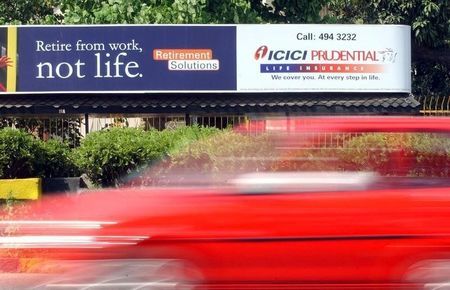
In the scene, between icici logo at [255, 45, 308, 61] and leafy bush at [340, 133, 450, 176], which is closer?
leafy bush at [340, 133, 450, 176]

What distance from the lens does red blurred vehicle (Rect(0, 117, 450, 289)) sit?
539cm

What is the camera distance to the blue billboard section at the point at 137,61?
603 inches

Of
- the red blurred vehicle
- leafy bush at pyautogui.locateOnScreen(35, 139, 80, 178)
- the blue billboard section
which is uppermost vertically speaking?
the blue billboard section

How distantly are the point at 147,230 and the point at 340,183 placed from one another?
4.58 ft

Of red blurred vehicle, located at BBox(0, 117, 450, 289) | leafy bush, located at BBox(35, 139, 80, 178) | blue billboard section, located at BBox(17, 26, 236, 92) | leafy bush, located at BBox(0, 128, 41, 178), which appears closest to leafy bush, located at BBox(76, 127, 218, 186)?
leafy bush, located at BBox(35, 139, 80, 178)

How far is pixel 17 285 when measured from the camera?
8.12 metres

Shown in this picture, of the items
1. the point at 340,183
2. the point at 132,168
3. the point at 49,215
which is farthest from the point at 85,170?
the point at 340,183

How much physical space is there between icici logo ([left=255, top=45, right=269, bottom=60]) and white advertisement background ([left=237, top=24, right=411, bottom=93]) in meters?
0.06

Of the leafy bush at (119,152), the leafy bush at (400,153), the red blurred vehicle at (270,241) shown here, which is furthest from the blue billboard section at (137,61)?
the red blurred vehicle at (270,241)

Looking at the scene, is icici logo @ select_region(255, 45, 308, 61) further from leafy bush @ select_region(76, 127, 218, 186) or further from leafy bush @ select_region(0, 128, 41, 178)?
leafy bush @ select_region(0, 128, 41, 178)

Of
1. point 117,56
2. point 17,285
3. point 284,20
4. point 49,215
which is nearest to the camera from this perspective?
point 49,215

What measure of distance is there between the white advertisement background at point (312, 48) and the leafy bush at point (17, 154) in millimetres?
4485

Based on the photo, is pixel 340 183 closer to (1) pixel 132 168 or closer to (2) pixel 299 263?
(2) pixel 299 263

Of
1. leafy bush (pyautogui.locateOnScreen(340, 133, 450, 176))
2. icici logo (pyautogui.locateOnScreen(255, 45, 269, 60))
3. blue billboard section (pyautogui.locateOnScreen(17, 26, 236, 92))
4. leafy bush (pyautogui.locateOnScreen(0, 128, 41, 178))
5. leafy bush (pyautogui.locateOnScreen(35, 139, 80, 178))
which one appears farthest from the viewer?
icici logo (pyautogui.locateOnScreen(255, 45, 269, 60))
